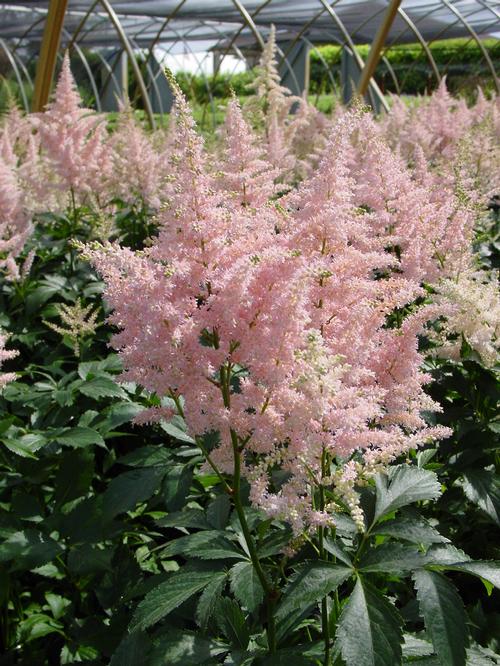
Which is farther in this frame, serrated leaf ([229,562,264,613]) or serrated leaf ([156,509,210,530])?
serrated leaf ([156,509,210,530])

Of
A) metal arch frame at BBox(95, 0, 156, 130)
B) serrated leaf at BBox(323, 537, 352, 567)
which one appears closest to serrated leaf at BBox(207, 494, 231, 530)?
serrated leaf at BBox(323, 537, 352, 567)

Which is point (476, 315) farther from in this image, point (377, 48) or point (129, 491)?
point (377, 48)

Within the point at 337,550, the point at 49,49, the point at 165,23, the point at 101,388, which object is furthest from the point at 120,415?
the point at 165,23

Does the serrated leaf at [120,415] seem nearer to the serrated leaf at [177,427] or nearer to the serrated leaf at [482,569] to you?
the serrated leaf at [177,427]

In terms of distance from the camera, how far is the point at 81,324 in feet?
9.42

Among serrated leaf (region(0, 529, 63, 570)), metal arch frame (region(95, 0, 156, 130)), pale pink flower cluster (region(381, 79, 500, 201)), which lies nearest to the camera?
serrated leaf (region(0, 529, 63, 570))

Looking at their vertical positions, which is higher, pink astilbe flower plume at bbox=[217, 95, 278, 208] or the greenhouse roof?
the greenhouse roof

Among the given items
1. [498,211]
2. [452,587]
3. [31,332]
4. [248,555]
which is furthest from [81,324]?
[498,211]

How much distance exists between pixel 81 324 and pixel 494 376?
60.5 inches

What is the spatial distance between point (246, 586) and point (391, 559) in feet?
1.03

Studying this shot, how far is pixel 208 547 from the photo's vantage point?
64.2 inches

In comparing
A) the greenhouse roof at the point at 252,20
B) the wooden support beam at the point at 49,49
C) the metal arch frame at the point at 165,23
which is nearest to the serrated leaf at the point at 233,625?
the wooden support beam at the point at 49,49

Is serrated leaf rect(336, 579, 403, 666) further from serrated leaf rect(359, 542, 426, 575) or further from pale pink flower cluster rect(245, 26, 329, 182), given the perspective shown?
pale pink flower cluster rect(245, 26, 329, 182)

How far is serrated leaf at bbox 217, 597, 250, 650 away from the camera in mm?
1662
